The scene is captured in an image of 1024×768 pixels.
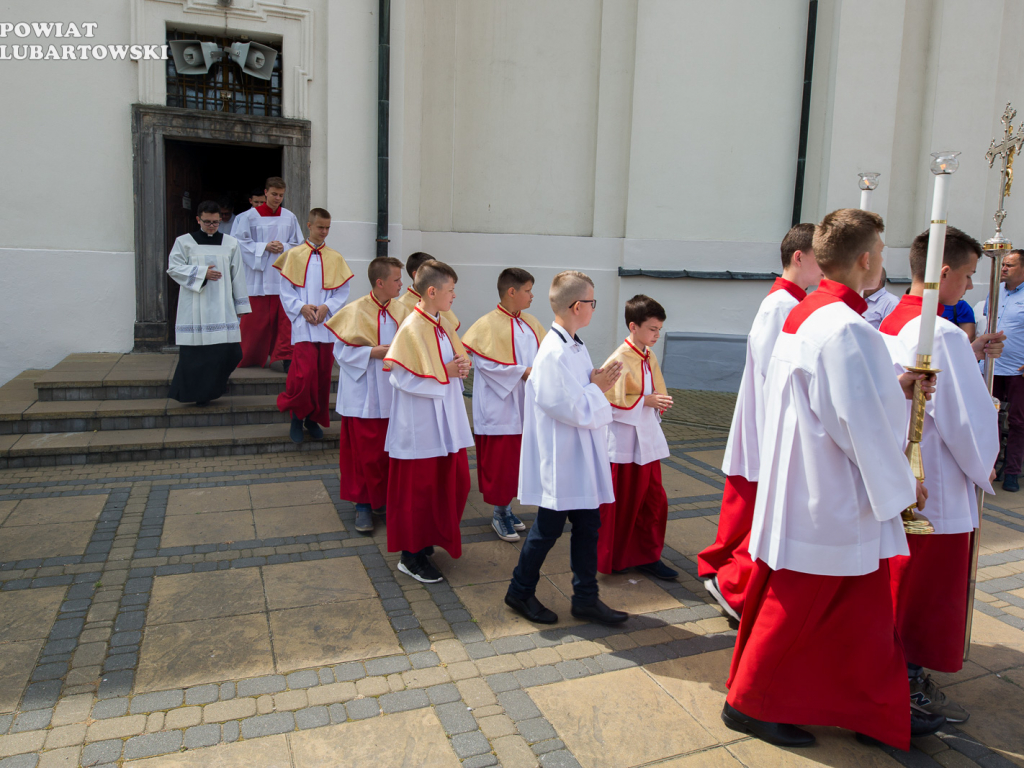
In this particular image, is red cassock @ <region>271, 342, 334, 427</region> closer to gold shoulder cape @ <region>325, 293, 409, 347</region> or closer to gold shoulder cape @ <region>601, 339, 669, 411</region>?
gold shoulder cape @ <region>325, 293, 409, 347</region>

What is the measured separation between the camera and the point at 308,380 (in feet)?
21.3

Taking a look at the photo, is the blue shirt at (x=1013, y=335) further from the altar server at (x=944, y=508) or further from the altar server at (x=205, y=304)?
the altar server at (x=205, y=304)

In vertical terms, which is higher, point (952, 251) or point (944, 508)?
point (952, 251)

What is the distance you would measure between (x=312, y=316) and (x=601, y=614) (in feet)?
12.4

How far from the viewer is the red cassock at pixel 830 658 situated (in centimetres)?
273

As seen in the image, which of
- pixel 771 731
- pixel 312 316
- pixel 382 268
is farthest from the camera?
pixel 312 316

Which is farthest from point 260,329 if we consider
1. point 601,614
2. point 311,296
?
point 601,614

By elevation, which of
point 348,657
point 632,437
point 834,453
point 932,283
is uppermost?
point 932,283

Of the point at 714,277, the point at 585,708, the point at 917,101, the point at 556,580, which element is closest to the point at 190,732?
the point at 585,708

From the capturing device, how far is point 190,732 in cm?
290

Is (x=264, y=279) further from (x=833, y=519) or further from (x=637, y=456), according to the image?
(x=833, y=519)

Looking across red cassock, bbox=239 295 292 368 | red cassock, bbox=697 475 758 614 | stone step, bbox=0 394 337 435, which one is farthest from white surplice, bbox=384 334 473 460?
red cassock, bbox=239 295 292 368

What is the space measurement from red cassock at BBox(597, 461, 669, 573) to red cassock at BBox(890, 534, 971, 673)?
1.42m

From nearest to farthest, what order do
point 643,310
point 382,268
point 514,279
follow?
point 643,310 < point 514,279 < point 382,268
